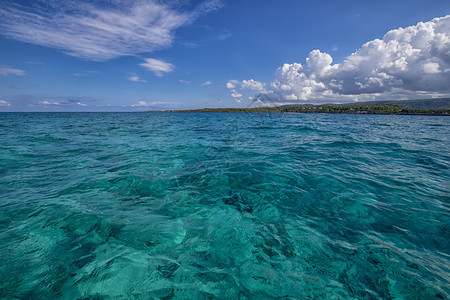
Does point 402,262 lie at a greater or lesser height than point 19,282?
lesser

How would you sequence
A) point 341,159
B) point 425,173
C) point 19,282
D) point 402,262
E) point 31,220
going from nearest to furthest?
point 19,282 → point 402,262 → point 31,220 → point 425,173 → point 341,159

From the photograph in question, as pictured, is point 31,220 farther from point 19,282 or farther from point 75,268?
point 75,268

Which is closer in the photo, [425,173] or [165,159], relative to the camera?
[425,173]

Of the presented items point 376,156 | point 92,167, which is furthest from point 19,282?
point 376,156

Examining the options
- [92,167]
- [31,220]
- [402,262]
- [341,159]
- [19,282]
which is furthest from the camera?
[341,159]

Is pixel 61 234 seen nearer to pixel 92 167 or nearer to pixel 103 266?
pixel 103 266

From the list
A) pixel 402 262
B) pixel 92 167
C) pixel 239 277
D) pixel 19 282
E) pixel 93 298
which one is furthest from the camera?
pixel 92 167

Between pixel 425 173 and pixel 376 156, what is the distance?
8.98 ft

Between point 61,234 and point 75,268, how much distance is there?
1311mm

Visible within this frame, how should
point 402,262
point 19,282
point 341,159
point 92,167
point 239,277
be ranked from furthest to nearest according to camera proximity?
point 341,159 → point 92,167 → point 402,262 → point 239,277 → point 19,282

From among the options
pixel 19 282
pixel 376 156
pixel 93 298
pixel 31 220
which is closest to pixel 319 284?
pixel 93 298

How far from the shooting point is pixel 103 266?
312 centimetres

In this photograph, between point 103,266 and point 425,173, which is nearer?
point 103,266

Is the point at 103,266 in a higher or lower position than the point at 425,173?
higher
